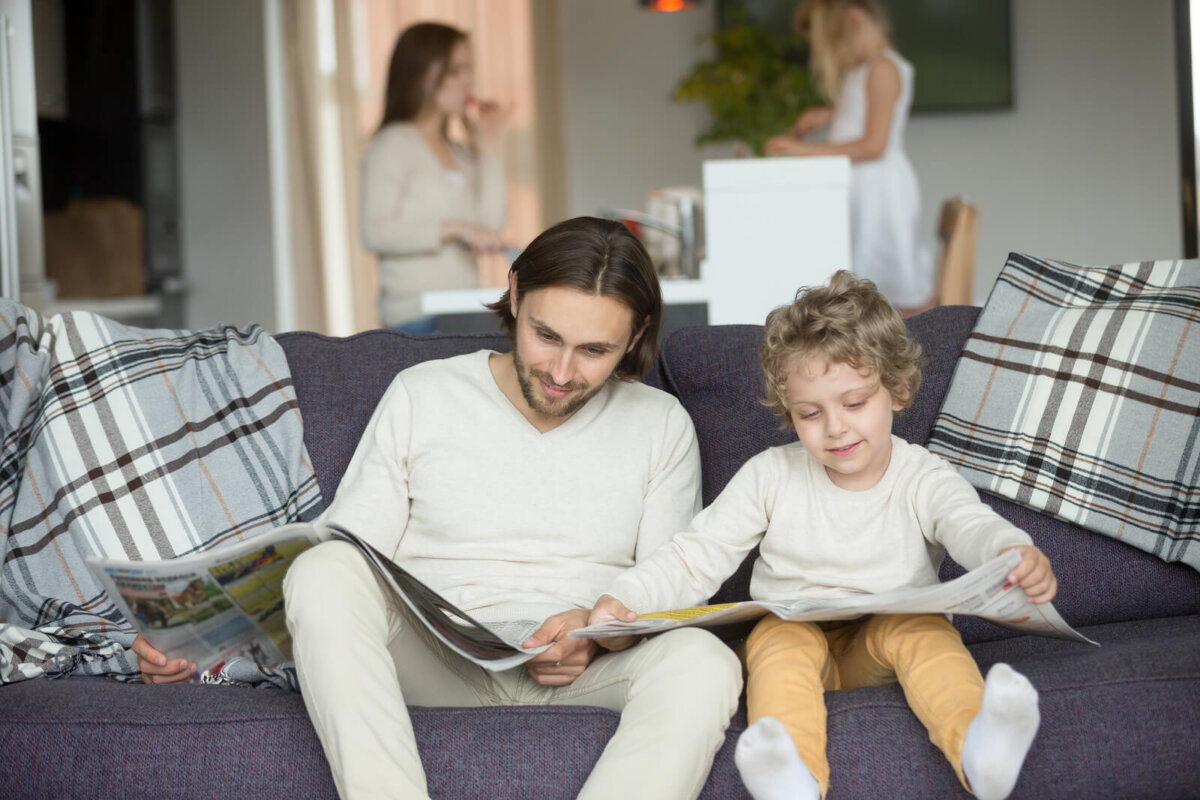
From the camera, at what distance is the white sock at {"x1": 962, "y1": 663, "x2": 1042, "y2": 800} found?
118 cm

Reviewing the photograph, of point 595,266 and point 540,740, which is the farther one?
point 595,266

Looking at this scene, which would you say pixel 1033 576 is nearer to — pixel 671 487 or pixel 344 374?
pixel 671 487

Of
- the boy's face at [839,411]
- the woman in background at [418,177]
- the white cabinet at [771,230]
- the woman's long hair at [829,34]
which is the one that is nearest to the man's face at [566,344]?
the boy's face at [839,411]

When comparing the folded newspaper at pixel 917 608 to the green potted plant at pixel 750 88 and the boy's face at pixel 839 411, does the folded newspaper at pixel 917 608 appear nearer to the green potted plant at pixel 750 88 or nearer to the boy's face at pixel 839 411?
the boy's face at pixel 839 411

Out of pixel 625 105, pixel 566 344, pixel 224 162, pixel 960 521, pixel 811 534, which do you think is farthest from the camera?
pixel 625 105

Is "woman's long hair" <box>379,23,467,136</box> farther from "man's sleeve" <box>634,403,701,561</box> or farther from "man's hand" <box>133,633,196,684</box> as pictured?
"man's hand" <box>133,633,196,684</box>

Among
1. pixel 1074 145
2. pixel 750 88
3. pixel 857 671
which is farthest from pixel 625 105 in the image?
pixel 857 671

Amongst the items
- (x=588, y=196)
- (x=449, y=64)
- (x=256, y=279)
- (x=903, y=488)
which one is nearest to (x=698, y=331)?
(x=903, y=488)

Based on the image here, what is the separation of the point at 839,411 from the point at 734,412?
437 mm

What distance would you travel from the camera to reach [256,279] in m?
5.20

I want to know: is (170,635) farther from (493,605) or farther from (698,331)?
(698,331)

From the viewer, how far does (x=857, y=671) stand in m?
1.52

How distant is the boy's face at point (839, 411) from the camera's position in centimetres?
147

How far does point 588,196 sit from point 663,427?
4264mm
